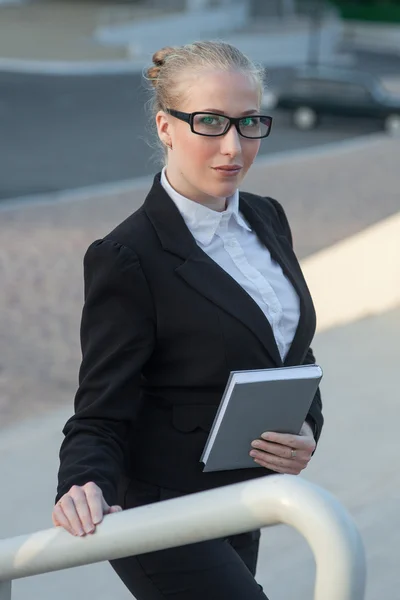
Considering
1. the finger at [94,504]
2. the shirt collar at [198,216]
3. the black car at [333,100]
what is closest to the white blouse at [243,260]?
the shirt collar at [198,216]

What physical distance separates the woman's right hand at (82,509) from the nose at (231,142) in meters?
0.72

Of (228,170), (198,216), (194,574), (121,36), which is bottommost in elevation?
(121,36)

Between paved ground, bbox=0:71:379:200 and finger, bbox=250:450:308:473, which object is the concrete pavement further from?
paved ground, bbox=0:71:379:200

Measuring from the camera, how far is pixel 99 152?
17844 millimetres

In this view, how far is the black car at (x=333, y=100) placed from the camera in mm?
21719

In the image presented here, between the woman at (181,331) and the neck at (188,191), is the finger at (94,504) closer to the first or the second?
the woman at (181,331)

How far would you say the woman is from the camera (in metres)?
2.21

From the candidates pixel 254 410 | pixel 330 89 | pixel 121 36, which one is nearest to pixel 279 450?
pixel 254 410

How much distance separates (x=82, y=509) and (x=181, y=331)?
18.5 inches

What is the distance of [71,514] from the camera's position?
1960 millimetres

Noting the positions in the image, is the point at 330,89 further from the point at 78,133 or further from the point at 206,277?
the point at 206,277

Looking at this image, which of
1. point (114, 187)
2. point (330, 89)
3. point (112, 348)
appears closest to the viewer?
point (112, 348)

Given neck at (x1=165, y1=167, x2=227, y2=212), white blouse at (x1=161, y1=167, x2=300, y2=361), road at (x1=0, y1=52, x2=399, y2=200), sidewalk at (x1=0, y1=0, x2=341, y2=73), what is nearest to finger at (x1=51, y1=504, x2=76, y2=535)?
white blouse at (x1=161, y1=167, x2=300, y2=361)

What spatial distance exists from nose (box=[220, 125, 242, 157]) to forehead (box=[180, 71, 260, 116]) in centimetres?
4
